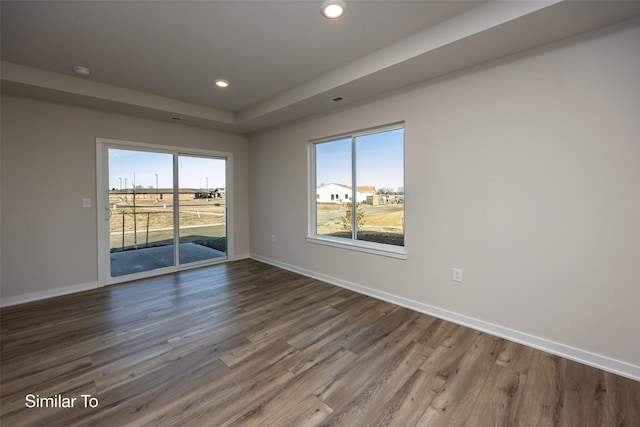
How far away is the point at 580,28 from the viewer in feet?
6.50

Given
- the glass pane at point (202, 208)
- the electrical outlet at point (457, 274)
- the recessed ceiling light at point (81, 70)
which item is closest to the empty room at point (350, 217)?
the electrical outlet at point (457, 274)

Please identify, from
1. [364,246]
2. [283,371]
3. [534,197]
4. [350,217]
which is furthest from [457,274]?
[283,371]

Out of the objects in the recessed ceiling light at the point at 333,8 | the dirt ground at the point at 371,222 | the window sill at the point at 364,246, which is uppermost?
the recessed ceiling light at the point at 333,8

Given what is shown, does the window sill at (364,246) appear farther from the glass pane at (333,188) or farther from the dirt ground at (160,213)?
the dirt ground at (160,213)

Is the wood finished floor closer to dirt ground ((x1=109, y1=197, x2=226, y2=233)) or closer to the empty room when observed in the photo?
the empty room

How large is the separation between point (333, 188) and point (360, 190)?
51cm

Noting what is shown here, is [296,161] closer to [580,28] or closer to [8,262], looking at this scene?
[580,28]

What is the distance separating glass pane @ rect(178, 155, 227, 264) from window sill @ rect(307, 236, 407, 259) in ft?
6.57

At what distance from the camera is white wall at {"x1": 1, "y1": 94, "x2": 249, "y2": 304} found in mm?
3205

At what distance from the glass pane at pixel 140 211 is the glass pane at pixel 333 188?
8.03 feet

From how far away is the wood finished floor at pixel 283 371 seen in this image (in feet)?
5.24

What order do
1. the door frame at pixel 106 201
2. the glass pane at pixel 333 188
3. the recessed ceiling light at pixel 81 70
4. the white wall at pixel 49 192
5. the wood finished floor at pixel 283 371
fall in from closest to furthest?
the wood finished floor at pixel 283 371 < the recessed ceiling light at pixel 81 70 < the white wall at pixel 49 192 < the door frame at pixel 106 201 < the glass pane at pixel 333 188

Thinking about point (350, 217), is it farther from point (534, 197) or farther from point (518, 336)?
point (518, 336)

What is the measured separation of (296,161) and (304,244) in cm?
134
